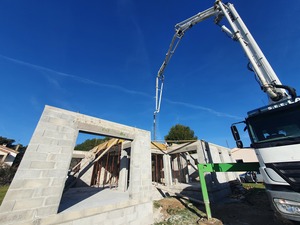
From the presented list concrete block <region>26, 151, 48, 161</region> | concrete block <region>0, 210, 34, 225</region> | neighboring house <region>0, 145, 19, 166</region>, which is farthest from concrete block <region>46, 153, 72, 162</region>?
neighboring house <region>0, 145, 19, 166</region>

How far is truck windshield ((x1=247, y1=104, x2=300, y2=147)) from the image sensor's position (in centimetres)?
385

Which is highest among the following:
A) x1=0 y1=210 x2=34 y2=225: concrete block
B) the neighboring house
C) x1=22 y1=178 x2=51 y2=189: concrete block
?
the neighboring house

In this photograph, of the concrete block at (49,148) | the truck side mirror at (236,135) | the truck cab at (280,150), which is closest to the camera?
the truck cab at (280,150)

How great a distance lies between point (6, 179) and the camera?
53.3ft

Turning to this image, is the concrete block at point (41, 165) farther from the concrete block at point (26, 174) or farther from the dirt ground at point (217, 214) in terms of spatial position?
the dirt ground at point (217, 214)

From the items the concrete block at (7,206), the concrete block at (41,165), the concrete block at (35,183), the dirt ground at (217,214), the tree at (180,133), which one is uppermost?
the tree at (180,133)

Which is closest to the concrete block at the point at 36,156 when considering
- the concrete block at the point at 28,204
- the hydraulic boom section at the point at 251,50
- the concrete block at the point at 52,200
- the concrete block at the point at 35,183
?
the concrete block at the point at 35,183

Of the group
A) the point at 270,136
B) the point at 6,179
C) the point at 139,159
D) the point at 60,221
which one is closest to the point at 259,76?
the point at 270,136

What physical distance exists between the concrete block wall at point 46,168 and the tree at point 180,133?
23.2 metres

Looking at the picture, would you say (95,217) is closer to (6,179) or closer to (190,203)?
(190,203)

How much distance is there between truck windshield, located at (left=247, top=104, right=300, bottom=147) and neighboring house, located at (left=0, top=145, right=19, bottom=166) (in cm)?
2675

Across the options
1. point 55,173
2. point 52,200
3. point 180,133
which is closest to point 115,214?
point 52,200

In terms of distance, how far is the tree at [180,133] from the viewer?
2875 centimetres

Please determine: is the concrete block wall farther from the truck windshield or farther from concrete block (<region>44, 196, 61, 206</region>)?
the truck windshield
